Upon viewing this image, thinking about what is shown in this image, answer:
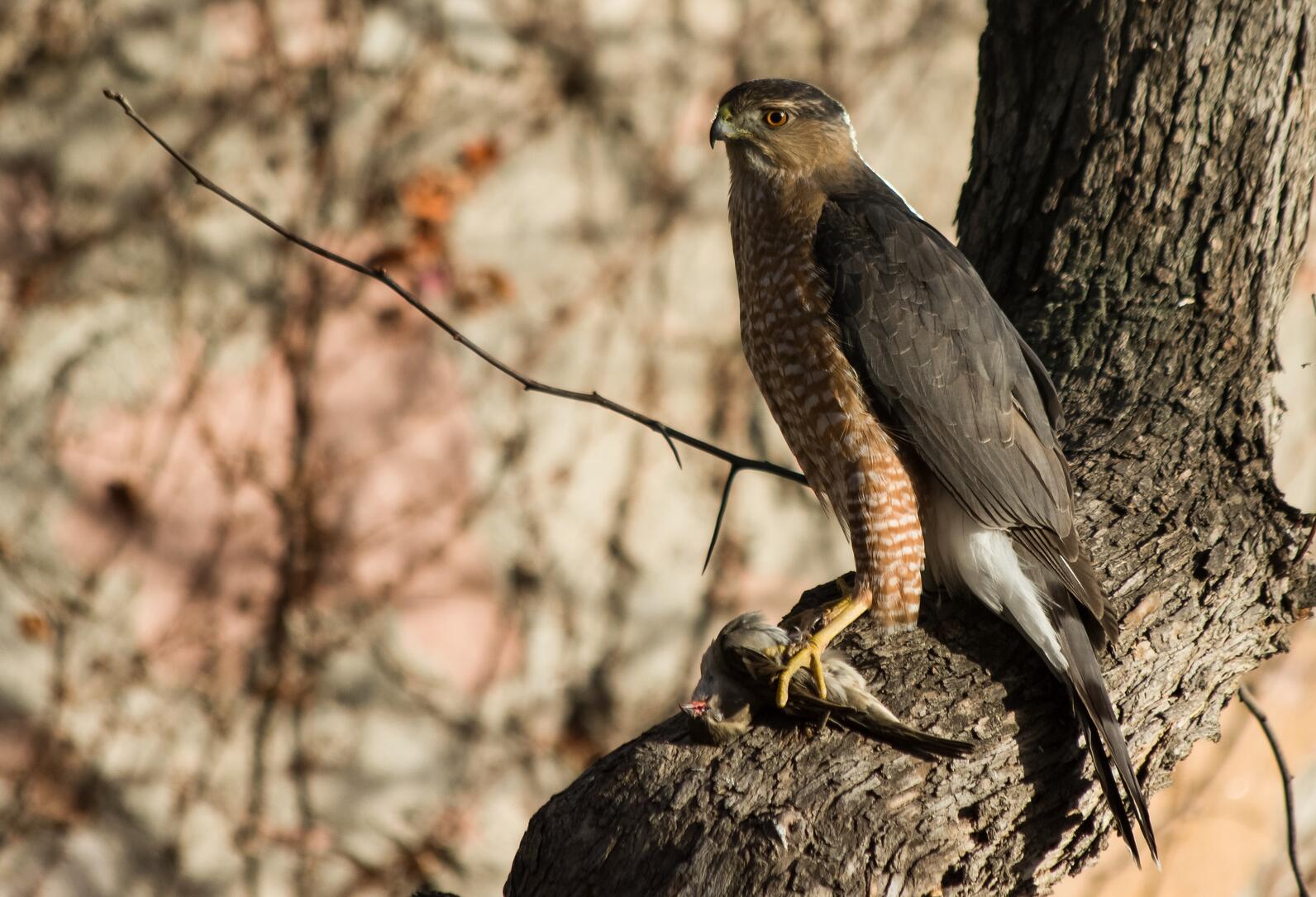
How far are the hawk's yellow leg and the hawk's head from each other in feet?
3.68

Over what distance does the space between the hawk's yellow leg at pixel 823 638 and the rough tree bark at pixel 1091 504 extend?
65 millimetres

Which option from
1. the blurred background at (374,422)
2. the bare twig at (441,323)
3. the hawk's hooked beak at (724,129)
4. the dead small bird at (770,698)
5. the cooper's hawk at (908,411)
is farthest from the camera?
the blurred background at (374,422)

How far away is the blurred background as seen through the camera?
5.10 m

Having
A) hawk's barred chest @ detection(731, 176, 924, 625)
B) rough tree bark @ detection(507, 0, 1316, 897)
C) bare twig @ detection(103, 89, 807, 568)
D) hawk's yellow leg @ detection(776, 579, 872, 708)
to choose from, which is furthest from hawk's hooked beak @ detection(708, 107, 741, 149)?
hawk's yellow leg @ detection(776, 579, 872, 708)

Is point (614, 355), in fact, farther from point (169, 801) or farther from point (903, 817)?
point (903, 817)

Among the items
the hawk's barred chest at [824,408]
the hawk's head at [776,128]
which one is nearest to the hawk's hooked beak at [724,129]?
the hawk's head at [776,128]

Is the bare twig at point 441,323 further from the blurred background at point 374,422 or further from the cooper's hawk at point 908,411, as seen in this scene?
the blurred background at point 374,422

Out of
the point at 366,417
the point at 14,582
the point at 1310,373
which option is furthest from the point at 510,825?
the point at 1310,373

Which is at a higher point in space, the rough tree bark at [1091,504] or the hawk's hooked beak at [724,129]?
the hawk's hooked beak at [724,129]

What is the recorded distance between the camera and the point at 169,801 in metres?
5.38

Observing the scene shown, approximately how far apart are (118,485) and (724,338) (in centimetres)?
267

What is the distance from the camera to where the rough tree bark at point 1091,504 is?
2457 millimetres

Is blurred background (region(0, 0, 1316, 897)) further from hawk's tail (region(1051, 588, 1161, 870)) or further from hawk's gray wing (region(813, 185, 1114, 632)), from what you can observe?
hawk's tail (region(1051, 588, 1161, 870))

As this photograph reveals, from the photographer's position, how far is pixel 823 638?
2.90 m
